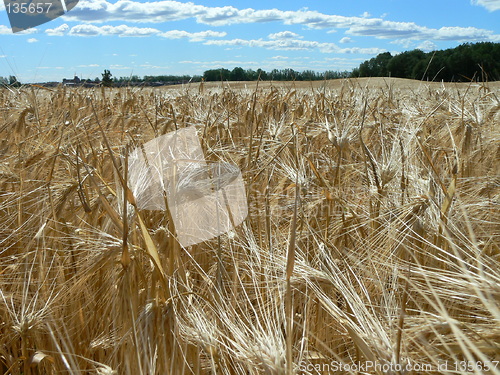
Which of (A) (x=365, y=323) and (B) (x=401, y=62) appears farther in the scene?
(B) (x=401, y=62)

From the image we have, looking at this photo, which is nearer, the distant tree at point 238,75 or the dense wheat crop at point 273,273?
the dense wheat crop at point 273,273

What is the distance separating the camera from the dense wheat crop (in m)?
0.74

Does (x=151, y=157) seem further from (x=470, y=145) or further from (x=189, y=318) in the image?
(x=470, y=145)

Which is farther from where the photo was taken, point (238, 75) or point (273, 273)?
point (238, 75)

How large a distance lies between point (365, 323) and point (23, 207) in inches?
58.2

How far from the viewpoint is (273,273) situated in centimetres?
116

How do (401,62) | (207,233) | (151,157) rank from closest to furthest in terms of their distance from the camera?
1. (207,233)
2. (151,157)
3. (401,62)

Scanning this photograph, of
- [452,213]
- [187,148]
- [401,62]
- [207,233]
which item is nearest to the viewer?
[452,213]

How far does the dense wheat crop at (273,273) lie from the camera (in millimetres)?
736

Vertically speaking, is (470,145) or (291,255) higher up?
(291,255)

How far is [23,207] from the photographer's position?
180 centimetres

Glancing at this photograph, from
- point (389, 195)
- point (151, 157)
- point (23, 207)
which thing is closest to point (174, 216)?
point (151, 157)

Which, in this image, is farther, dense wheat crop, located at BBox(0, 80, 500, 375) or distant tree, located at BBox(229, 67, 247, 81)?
distant tree, located at BBox(229, 67, 247, 81)

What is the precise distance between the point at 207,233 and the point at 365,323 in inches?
28.3
